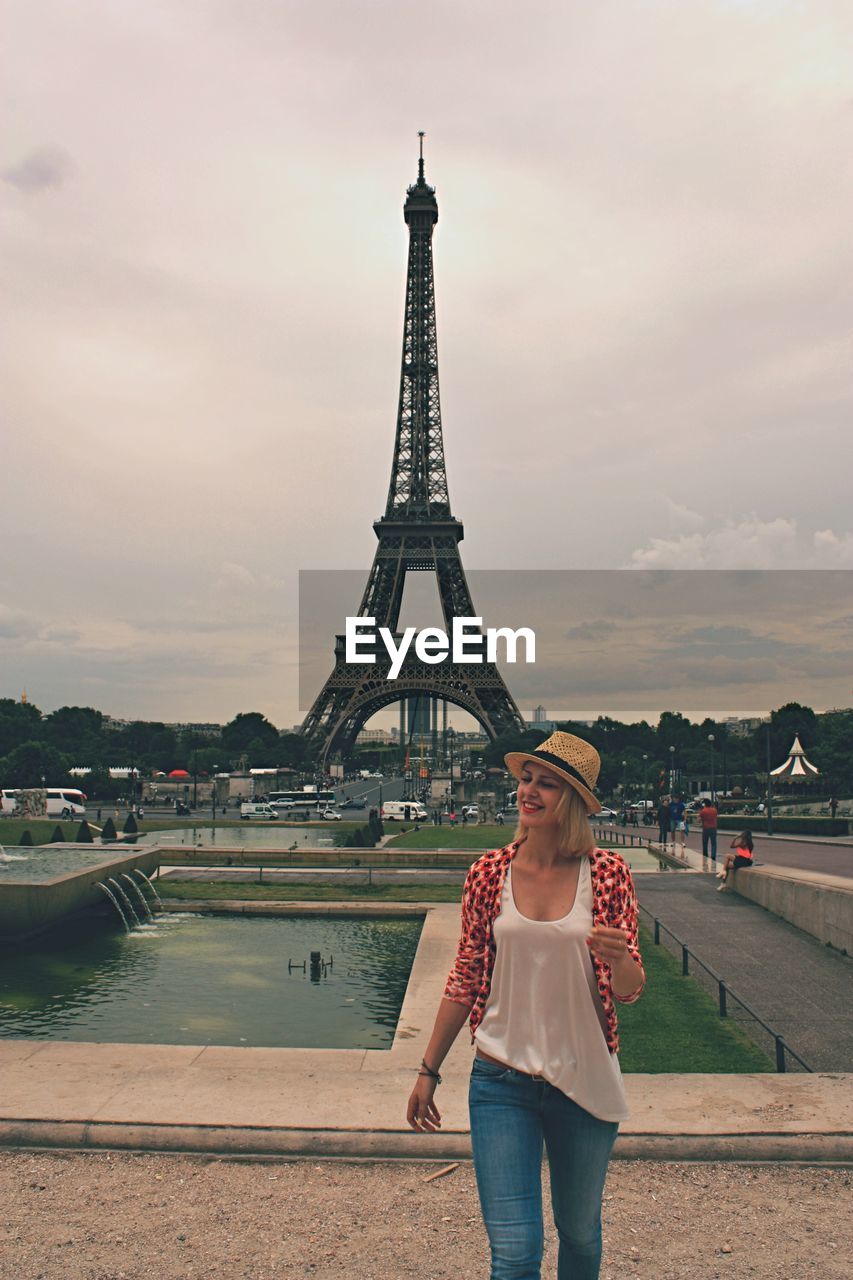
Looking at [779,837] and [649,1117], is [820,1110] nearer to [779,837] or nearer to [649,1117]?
[649,1117]

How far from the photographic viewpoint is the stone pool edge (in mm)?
6520

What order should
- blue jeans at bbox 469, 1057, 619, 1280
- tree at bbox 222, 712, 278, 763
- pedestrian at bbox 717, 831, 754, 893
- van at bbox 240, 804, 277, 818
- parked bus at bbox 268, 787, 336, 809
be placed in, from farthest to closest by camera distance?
1. tree at bbox 222, 712, 278, 763
2. parked bus at bbox 268, 787, 336, 809
3. van at bbox 240, 804, 277, 818
4. pedestrian at bbox 717, 831, 754, 893
5. blue jeans at bbox 469, 1057, 619, 1280

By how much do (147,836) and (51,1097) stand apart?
3223 centimetres

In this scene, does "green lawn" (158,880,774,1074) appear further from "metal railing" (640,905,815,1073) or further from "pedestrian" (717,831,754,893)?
"pedestrian" (717,831,754,893)

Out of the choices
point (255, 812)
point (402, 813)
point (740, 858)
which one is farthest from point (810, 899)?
point (255, 812)

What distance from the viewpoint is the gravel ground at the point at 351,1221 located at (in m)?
5.10

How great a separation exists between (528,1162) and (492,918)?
0.86m

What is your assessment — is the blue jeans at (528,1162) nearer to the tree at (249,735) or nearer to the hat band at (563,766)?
the hat band at (563,766)

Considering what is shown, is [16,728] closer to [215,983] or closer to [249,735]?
[249,735]

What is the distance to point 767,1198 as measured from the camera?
19.4 feet

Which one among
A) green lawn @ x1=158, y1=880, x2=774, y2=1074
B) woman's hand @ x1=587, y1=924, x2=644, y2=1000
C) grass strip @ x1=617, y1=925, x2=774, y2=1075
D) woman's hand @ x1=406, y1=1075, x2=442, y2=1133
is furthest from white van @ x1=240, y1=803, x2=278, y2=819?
woman's hand @ x1=587, y1=924, x2=644, y2=1000

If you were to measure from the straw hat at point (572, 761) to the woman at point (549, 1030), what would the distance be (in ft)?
0.07

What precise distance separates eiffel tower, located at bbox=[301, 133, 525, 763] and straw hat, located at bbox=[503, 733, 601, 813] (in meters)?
74.0

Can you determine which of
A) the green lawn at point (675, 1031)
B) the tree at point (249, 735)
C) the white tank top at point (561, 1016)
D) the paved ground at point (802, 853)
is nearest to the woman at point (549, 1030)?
the white tank top at point (561, 1016)
